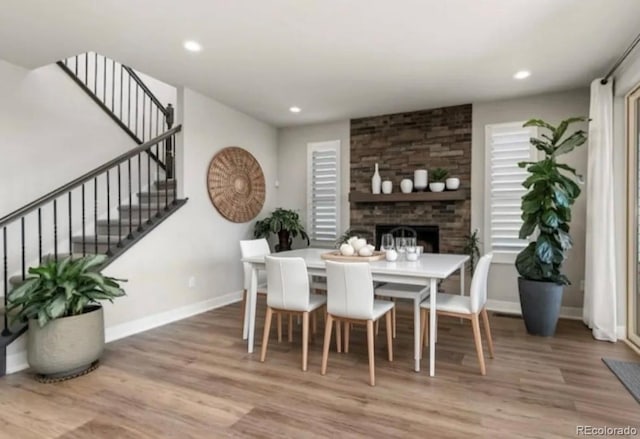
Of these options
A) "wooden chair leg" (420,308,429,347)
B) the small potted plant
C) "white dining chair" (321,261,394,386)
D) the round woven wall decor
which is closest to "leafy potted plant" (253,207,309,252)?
the round woven wall decor

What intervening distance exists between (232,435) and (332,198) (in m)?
4.14

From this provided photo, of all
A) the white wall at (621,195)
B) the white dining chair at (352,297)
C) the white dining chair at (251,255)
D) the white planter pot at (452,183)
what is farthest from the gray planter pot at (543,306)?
the white dining chair at (251,255)

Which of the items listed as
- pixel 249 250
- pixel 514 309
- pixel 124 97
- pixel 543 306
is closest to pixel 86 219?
pixel 124 97

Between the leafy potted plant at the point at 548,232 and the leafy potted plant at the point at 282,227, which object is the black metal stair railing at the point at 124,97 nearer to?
the leafy potted plant at the point at 282,227

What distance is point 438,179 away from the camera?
4848 millimetres

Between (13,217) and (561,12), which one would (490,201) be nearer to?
(561,12)

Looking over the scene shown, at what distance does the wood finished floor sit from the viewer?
2.05 meters

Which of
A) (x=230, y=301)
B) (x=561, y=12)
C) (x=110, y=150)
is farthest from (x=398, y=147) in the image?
(x=110, y=150)

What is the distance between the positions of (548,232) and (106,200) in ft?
16.6

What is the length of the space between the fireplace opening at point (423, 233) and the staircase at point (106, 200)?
288 cm

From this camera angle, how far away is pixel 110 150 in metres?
4.57

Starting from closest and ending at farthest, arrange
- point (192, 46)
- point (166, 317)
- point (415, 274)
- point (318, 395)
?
1. point (318, 395)
2. point (415, 274)
3. point (192, 46)
4. point (166, 317)

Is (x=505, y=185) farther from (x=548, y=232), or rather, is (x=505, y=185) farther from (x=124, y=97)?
(x=124, y=97)

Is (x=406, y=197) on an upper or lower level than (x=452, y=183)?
lower
